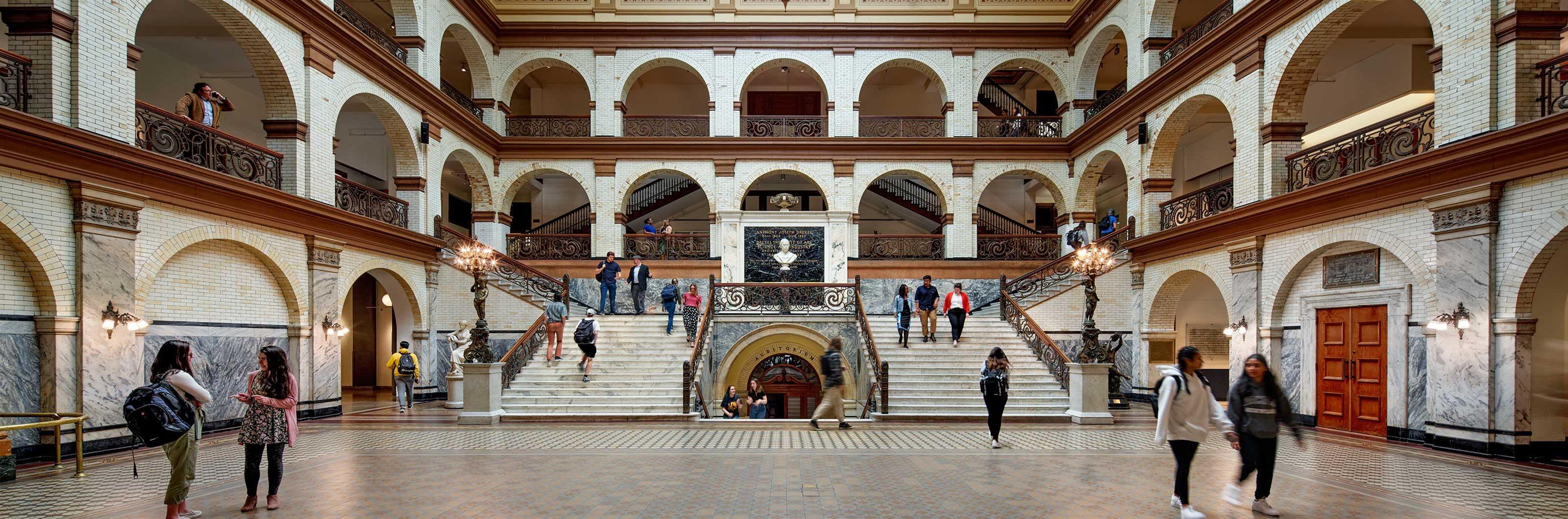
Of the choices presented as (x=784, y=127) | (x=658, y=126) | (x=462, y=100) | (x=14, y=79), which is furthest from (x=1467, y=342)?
Answer: (x=462, y=100)

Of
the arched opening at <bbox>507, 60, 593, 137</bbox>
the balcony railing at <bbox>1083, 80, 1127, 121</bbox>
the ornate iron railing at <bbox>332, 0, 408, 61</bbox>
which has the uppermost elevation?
the arched opening at <bbox>507, 60, 593, 137</bbox>

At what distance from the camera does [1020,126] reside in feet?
77.6

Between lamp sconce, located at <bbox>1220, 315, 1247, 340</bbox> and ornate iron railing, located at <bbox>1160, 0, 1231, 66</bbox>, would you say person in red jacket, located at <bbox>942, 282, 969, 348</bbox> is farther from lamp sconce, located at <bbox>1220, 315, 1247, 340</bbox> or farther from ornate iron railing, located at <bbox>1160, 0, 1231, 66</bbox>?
ornate iron railing, located at <bbox>1160, 0, 1231, 66</bbox>

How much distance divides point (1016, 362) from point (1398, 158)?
6.81 m

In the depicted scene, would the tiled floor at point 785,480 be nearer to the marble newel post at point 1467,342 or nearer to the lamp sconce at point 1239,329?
the marble newel post at point 1467,342

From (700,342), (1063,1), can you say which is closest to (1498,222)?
(700,342)

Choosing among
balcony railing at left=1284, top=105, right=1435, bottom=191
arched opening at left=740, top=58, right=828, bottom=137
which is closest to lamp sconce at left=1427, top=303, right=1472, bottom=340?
balcony railing at left=1284, top=105, right=1435, bottom=191

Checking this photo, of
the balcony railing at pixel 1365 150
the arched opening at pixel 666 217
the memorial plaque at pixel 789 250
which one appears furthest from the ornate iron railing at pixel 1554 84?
the arched opening at pixel 666 217

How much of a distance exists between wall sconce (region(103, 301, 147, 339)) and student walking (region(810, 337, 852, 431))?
8883 millimetres

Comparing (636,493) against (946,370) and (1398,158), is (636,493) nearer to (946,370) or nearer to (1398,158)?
(946,370)

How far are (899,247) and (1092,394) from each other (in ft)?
34.4

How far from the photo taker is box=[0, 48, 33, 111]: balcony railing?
29.3ft

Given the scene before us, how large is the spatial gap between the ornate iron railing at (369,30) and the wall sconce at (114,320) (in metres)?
6.84

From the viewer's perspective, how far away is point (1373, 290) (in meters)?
11.4
